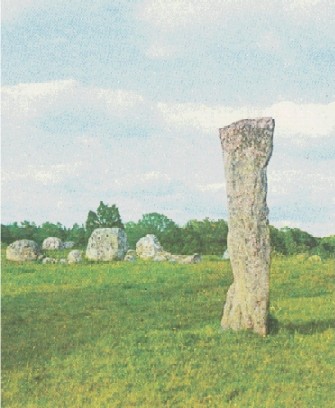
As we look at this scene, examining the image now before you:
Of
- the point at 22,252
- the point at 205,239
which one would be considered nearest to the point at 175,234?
the point at 205,239

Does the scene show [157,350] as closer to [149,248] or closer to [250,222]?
[250,222]

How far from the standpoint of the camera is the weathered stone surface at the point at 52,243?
39938 mm

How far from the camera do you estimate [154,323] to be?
15383 mm

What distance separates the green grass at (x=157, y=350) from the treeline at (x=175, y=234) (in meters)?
14.7

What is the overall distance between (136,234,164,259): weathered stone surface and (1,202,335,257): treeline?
5.50ft

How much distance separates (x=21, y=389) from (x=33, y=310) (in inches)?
255

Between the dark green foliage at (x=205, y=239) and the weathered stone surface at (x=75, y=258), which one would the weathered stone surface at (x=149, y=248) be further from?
the weathered stone surface at (x=75, y=258)

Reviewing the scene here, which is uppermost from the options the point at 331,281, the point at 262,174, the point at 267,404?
the point at 262,174

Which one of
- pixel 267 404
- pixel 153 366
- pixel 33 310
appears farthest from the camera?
pixel 33 310

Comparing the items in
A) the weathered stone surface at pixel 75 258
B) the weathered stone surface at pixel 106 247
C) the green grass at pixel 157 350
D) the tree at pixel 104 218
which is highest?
the tree at pixel 104 218

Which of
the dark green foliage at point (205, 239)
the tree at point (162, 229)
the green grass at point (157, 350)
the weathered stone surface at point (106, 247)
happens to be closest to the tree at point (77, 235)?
the tree at point (162, 229)

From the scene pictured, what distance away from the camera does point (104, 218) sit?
3884cm

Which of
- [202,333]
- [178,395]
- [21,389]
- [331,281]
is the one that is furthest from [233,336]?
[331,281]

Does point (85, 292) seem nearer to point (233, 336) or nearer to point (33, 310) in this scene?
point (33, 310)
